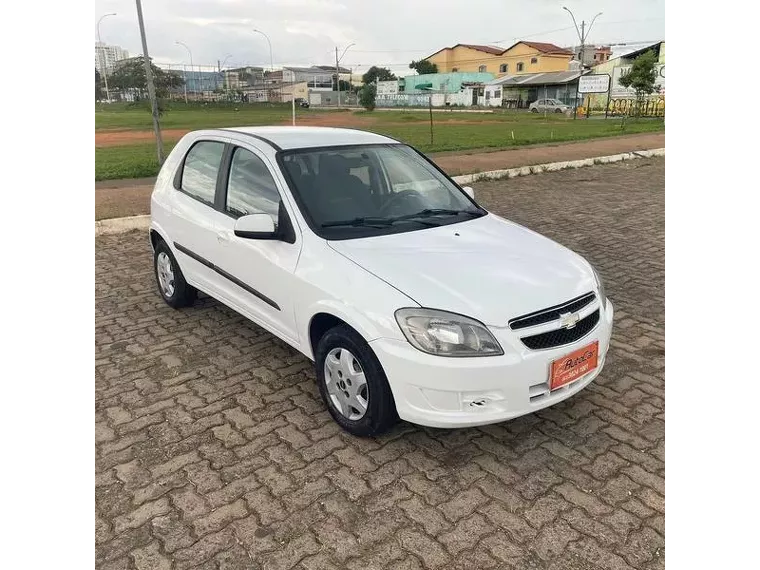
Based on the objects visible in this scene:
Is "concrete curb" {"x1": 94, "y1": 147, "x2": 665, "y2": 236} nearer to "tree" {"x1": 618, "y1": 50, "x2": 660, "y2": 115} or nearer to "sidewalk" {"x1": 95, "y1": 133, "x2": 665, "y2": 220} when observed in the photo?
"sidewalk" {"x1": 95, "y1": 133, "x2": 665, "y2": 220}

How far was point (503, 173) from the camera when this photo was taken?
13117mm

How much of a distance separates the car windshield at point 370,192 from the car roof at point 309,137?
0.09 m

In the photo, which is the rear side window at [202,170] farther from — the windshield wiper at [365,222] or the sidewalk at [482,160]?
the sidewalk at [482,160]

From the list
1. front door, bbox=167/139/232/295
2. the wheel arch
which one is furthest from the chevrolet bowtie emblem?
front door, bbox=167/139/232/295

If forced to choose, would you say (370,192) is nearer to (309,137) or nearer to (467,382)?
(309,137)

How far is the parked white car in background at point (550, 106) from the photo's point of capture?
47906 millimetres

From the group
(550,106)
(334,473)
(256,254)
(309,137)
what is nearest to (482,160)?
(309,137)

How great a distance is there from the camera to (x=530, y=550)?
2.27 metres

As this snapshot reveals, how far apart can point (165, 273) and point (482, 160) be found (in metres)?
13.0

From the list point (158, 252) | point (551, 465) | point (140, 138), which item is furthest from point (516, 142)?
point (551, 465)

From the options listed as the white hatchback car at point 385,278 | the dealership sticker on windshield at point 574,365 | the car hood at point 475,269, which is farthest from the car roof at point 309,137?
the dealership sticker on windshield at point 574,365

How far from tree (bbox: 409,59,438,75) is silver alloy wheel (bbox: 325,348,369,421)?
94184mm

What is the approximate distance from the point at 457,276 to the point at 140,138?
2421cm
